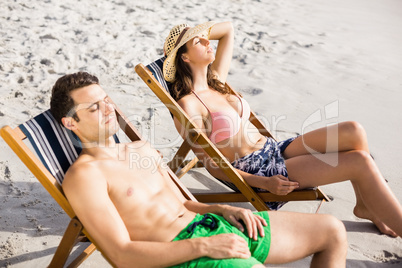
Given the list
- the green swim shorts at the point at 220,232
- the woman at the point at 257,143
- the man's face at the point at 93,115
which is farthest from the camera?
the woman at the point at 257,143

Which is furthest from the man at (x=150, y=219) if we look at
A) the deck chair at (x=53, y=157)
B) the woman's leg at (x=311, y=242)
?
the deck chair at (x=53, y=157)

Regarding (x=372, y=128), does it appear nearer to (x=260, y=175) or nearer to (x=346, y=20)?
(x=260, y=175)

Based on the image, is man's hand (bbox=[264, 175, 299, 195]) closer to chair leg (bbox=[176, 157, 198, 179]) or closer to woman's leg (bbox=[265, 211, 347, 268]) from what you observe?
woman's leg (bbox=[265, 211, 347, 268])

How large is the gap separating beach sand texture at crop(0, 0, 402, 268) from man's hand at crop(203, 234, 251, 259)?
91cm

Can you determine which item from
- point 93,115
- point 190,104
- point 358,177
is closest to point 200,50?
point 190,104

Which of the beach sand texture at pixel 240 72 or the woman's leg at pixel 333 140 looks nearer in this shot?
the woman's leg at pixel 333 140

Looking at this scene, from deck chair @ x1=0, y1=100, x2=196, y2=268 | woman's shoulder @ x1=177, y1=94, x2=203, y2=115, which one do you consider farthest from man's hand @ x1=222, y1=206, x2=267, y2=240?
woman's shoulder @ x1=177, y1=94, x2=203, y2=115

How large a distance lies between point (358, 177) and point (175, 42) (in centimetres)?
154

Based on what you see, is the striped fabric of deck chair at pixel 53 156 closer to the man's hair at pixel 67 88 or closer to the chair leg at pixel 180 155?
the man's hair at pixel 67 88

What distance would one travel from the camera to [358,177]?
9.02ft

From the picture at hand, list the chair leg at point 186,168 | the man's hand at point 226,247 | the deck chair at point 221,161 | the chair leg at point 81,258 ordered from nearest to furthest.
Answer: the man's hand at point 226,247 → the chair leg at point 81,258 → the deck chair at point 221,161 → the chair leg at point 186,168

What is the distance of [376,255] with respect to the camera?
283 cm

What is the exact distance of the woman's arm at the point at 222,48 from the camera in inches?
142

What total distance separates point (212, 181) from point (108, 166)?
5.00ft
